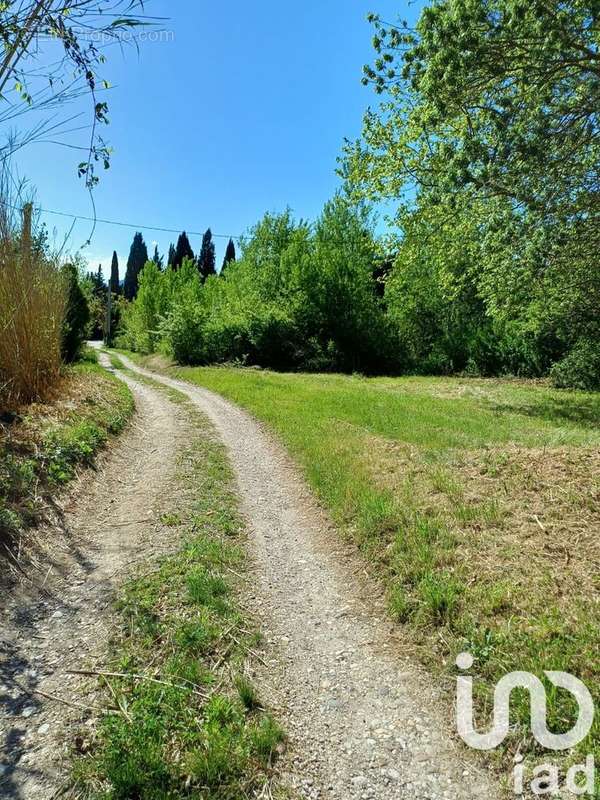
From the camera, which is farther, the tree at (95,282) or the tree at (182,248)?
the tree at (182,248)

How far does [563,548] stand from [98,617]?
384 centimetres

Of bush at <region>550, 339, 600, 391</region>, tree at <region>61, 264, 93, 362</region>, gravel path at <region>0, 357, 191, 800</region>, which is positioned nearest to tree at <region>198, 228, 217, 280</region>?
tree at <region>61, 264, 93, 362</region>

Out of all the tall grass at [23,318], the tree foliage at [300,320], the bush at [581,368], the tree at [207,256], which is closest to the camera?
the tall grass at [23,318]

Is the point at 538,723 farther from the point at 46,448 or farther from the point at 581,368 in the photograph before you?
the point at 581,368

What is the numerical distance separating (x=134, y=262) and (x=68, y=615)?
85457mm

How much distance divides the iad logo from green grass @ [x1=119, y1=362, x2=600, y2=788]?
49mm

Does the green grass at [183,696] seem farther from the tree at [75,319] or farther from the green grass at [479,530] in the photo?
the tree at [75,319]

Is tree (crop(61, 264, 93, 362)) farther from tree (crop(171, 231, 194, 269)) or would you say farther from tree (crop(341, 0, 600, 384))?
tree (crop(171, 231, 194, 269))

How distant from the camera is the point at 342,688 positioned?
9.34 feet

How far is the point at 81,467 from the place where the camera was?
601cm

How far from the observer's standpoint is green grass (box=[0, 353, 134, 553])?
14.8 ft

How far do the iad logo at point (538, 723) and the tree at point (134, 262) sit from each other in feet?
280

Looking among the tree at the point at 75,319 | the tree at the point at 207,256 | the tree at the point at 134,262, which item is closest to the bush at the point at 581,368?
the tree at the point at 75,319

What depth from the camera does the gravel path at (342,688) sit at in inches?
88.1
